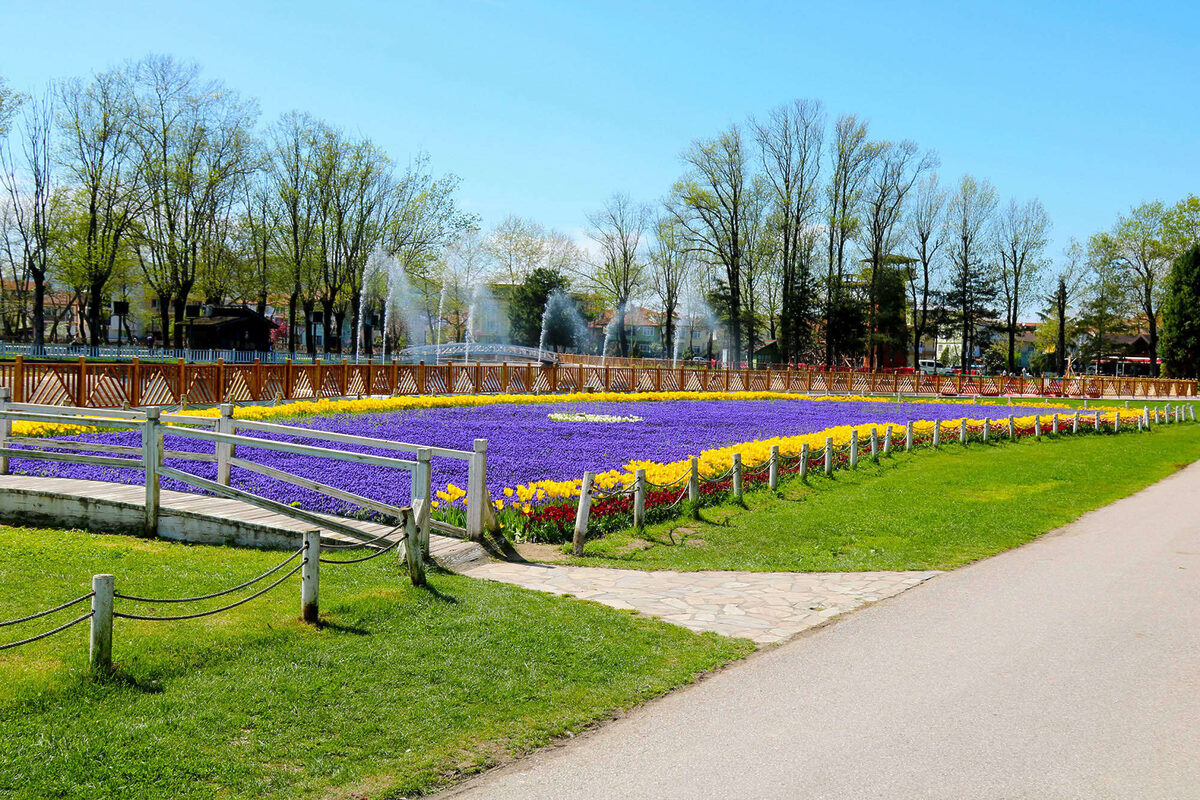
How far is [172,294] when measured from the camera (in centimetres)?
5738

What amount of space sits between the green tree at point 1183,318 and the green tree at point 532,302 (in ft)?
168

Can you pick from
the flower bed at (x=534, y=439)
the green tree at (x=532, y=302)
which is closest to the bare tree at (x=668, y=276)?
the green tree at (x=532, y=302)

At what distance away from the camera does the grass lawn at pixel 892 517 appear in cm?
1079

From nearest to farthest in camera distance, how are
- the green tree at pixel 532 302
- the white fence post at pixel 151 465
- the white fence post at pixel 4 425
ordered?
1. the white fence post at pixel 151 465
2. the white fence post at pixel 4 425
3. the green tree at pixel 532 302

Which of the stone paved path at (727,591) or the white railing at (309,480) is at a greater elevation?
the white railing at (309,480)

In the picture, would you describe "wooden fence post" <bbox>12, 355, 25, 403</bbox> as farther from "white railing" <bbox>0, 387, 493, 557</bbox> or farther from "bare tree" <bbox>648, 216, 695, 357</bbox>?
"bare tree" <bbox>648, 216, 695, 357</bbox>

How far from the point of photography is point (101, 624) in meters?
5.41

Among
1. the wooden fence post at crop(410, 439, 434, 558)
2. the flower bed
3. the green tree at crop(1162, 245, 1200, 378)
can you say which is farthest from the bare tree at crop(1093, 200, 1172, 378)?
the wooden fence post at crop(410, 439, 434, 558)

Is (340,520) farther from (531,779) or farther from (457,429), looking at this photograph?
(457,429)

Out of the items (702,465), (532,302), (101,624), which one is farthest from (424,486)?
(532,302)

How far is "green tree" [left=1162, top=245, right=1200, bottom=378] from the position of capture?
65562 mm

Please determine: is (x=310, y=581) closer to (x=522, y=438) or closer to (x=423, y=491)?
(x=423, y=491)

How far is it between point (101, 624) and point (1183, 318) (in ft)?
248

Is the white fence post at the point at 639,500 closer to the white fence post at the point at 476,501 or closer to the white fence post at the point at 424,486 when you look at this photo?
the white fence post at the point at 476,501
